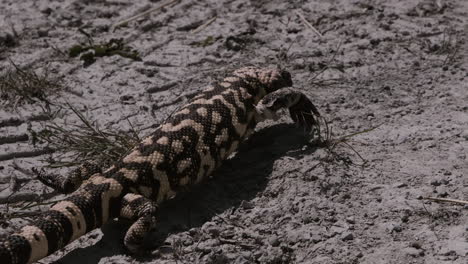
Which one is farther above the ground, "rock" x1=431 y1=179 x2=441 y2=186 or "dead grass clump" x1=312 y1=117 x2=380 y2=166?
"dead grass clump" x1=312 y1=117 x2=380 y2=166

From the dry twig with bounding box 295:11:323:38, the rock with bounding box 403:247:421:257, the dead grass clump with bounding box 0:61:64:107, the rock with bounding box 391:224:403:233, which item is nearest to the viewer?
the rock with bounding box 403:247:421:257

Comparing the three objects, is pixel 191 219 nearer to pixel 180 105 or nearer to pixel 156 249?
pixel 156 249

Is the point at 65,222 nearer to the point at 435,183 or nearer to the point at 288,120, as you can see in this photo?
the point at 288,120

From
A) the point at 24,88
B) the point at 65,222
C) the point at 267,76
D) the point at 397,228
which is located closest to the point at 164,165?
the point at 65,222

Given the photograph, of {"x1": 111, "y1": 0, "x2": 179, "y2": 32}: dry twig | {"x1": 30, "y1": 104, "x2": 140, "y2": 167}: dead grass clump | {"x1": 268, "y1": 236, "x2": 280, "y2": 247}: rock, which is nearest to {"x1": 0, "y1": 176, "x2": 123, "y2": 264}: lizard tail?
{"x1": 30, "y1": 104, "x2": 140, "y2": 167}: dead grass clump

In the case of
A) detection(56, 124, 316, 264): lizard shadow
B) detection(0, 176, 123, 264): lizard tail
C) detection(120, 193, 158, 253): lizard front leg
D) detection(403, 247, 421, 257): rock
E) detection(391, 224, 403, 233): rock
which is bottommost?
detection(403, 247, 421, 257): rock

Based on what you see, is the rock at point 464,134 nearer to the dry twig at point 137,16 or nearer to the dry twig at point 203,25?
the dry twig at point 203,25

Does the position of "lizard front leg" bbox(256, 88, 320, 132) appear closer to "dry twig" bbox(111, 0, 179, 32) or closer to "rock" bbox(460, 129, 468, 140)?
"rock" bbox(460, 129, 468, 140)
